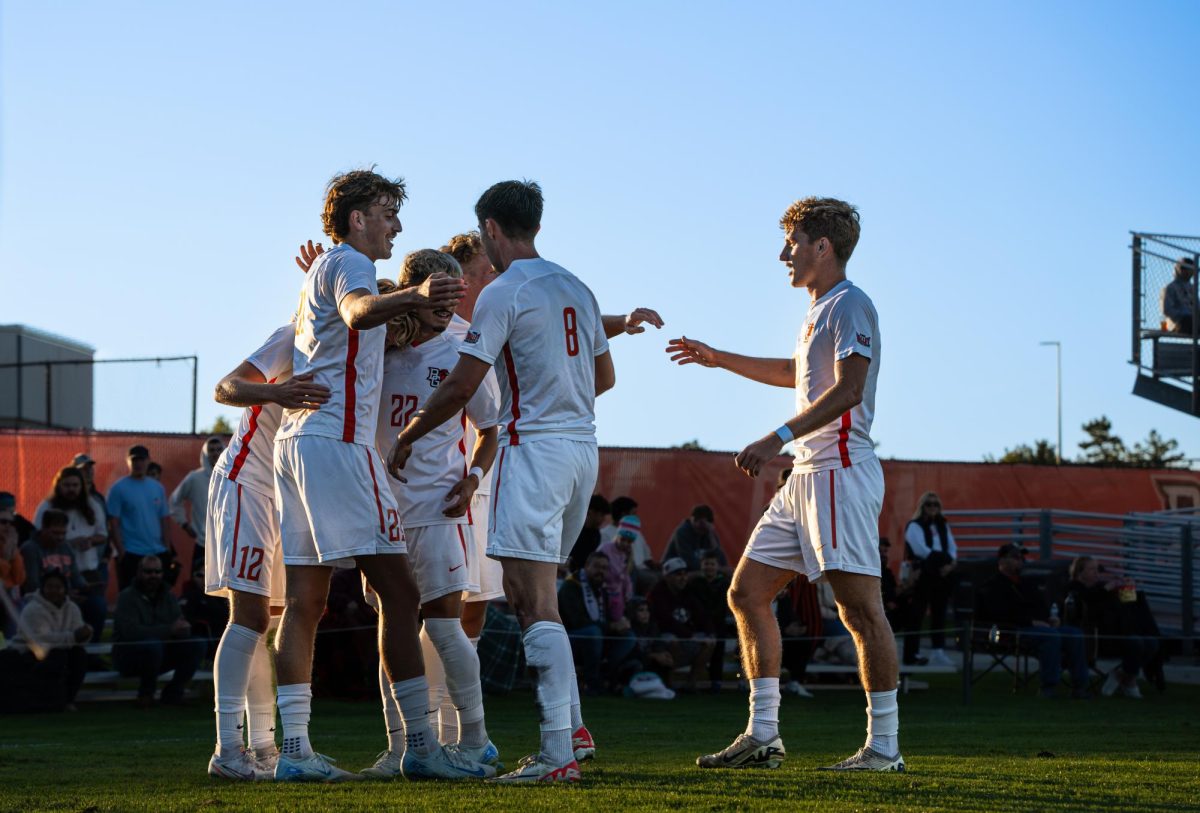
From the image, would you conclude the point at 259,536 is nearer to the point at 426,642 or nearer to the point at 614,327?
the point at 426,642

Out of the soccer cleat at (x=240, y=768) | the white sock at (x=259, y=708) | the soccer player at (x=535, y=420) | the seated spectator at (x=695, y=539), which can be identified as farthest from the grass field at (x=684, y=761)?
the seated spectator at (x=695, y=539)

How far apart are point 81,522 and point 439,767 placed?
32.5 ft

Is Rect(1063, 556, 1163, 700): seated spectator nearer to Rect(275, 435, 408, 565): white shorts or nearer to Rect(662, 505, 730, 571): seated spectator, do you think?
Rect(662, 505, 730, 571): seated spectator

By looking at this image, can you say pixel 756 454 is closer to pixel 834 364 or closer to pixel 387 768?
pixel 834 364

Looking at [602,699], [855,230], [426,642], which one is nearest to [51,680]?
[602,699]

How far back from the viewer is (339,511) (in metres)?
6.12

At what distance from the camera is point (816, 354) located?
7.07 meters

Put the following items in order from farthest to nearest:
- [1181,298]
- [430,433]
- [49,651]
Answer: [1181,298]
[49,651]
[430,433]

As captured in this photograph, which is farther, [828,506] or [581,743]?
[828,506]

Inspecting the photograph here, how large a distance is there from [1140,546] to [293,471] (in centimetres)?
1956

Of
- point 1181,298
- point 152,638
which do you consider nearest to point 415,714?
point 152,638

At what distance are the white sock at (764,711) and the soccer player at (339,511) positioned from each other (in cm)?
129

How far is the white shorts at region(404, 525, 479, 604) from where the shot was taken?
6.68 m

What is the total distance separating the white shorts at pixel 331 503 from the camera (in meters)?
6.12
